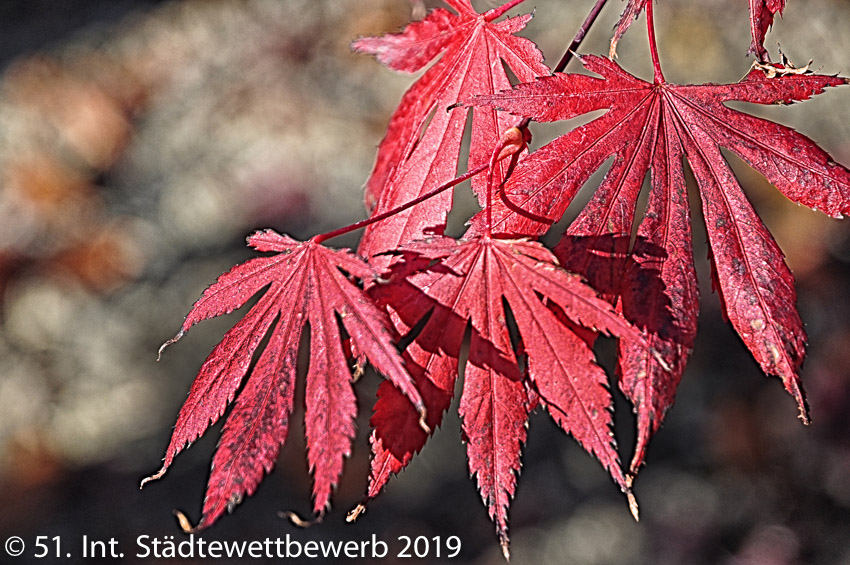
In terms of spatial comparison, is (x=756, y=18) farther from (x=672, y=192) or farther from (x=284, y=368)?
(x=284, y=368)

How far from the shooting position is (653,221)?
0.61m

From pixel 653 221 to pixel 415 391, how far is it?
27 cm

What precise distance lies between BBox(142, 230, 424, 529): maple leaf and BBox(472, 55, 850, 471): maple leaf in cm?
15

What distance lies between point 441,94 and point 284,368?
14.4 inches

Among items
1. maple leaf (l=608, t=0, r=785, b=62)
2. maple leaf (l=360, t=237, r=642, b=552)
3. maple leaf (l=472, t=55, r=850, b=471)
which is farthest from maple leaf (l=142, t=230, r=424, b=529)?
maple leaf (l=608, t=0, r=785, b=62)

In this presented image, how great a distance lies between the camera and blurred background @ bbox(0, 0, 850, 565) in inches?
89.9

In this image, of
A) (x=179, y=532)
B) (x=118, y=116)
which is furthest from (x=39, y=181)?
(x=179, y=532)

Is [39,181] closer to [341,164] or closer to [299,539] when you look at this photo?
[341,164]

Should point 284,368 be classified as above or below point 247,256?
below

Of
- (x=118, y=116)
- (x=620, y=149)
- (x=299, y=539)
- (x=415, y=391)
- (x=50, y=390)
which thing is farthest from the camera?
(x=118, y=116)

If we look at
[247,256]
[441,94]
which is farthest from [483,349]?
[247,256]

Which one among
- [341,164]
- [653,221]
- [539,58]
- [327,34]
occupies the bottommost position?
[653,221]

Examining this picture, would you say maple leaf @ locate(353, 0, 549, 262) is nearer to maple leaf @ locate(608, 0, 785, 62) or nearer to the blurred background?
maple leaf @ locate(608, 0, 785, 62)

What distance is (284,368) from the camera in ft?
1.98
